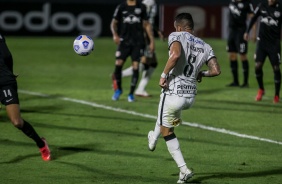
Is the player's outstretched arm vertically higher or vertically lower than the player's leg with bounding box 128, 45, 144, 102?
higher

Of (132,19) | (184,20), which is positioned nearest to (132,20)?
(132,19)

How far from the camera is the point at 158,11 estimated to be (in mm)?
33531

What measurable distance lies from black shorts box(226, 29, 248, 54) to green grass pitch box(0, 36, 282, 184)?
1111 millimetres

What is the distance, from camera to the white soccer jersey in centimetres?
1026

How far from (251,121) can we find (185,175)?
5850 mm

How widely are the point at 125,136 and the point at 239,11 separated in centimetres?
823

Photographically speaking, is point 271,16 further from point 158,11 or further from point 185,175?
point 158,11

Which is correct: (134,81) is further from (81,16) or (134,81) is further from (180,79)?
(81,16)

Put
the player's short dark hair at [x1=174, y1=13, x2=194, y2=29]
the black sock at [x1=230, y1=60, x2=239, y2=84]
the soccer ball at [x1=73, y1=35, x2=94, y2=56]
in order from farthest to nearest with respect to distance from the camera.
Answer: the black sock at [x1=230, y1=60, x2=239, y2=84]
the soccer ball at [x1=73, y1=35, x2=94, y2=56]
the player's short dark hair at [x1=174, y1=13, x2=194, y2=29]

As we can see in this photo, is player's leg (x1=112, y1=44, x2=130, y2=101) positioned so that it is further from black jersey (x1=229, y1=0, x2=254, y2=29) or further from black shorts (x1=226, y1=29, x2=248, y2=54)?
black jersey (x1=229, y1=0, x2=254, y2=29)

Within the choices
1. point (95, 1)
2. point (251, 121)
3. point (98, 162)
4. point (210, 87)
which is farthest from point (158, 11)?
point (98, 162)

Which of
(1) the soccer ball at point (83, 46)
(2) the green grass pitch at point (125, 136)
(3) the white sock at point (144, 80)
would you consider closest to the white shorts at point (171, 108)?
(2) the green grass pitch at point (125, 136)

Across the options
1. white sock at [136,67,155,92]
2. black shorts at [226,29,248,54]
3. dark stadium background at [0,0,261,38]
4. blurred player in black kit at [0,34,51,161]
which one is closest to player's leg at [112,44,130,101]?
white sock at [136,67,155,92]

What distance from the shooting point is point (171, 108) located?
1027 centimetres
